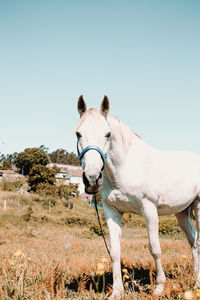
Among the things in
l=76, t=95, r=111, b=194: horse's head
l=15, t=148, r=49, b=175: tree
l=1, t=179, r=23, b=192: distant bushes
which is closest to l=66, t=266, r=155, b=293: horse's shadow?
l=76, t=95, r=111, b=194: horse's head

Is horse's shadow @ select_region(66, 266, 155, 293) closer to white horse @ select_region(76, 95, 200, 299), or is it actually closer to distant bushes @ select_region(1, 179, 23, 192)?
white horse @ select_region(76, 95, 200, 299)

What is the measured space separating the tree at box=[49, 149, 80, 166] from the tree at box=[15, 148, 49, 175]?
33.5 meters

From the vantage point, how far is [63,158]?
125062 millimetres

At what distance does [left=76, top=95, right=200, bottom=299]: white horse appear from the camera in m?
2.93

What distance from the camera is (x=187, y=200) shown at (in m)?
4.23

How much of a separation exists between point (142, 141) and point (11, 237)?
35.2ft

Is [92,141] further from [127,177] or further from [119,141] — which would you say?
[127,177]

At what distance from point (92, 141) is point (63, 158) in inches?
4865

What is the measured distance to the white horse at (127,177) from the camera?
2932mm

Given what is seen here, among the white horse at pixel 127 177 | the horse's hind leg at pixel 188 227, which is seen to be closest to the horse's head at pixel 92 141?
the white horse at pixel 127 177

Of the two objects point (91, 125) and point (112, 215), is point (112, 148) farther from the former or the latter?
point (112, 215)

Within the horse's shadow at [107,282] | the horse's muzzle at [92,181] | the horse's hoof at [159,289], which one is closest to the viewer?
the horse's muzzle at [92,181]

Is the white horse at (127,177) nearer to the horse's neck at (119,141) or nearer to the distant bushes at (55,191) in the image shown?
the horse's neck at (119,141)

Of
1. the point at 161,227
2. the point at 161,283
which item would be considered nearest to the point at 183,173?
the point at 161,283
